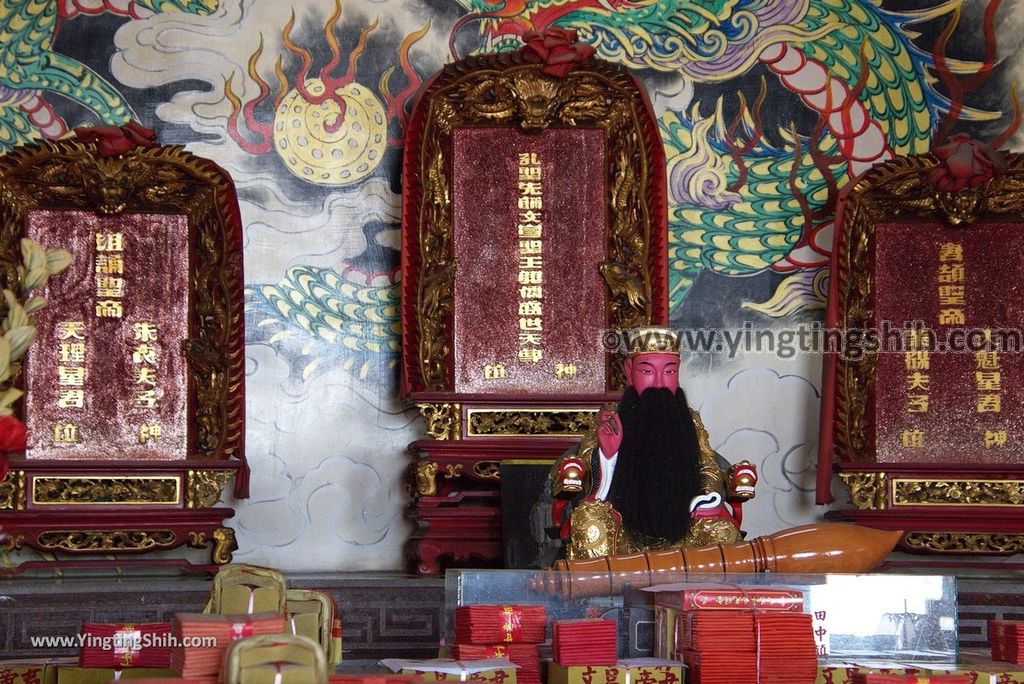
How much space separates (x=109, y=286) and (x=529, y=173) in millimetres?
1789

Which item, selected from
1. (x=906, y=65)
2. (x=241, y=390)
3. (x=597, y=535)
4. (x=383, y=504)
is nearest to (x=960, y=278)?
(x=906, y=65)

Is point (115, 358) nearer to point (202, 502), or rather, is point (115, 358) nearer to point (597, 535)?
point (202, 502)

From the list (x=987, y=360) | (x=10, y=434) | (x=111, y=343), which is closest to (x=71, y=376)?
(x=111, y=343)

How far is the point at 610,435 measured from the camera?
477cm

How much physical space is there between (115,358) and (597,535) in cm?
224

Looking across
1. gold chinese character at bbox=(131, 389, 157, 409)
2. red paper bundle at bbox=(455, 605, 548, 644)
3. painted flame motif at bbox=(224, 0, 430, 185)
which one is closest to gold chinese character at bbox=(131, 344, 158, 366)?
gold chinese character at bbox=(131, 389, 157, 409)

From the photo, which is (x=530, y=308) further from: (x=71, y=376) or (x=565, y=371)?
(x=71, y=376)

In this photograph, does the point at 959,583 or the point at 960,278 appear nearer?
the point at 959,583

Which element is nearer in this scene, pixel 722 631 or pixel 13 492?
pixel 722 631

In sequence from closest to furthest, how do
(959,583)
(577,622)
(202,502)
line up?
1. (577,622)
2. (959,583)
3. (202,502)

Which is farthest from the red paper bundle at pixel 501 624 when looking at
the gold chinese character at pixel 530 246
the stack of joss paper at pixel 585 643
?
the gold chinese character at pixel 530 246

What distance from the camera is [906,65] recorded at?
6219 millimetres

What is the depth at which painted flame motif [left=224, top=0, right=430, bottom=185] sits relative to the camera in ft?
19.7

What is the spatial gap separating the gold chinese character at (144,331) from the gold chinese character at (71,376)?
0.25 meters
